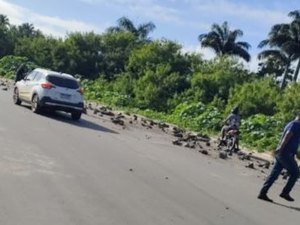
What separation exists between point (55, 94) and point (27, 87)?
208 cm

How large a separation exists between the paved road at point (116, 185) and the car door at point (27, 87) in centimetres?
574

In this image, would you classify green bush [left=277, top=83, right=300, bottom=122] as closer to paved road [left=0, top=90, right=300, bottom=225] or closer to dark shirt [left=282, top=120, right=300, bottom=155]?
paved road [left=0, top=90, right=300, bottom=225]

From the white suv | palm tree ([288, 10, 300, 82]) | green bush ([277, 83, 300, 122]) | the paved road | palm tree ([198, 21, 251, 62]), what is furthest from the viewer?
palm tree ([198, 21, 251, 62])

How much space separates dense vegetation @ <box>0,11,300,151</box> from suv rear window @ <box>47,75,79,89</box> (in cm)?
751

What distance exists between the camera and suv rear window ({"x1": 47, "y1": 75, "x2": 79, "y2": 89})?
23141 mm

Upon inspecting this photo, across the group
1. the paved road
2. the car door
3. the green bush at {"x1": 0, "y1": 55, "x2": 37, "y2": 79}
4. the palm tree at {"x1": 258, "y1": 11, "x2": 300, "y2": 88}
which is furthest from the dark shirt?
the palm tree at {"x1": 258, "y1": 11, "x2": 300, "y2": 88}

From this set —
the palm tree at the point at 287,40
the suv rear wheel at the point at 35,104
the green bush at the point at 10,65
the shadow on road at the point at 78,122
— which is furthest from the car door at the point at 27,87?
the palm tree at the point at 287,40

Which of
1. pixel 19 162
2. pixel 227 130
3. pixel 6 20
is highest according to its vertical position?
pixel 6 20

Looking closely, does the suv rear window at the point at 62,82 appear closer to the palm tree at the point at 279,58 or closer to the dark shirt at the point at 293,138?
the dark shirt at the point at 293,138

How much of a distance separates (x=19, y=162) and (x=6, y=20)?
92520 millimetres

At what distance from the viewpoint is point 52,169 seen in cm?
Answer: 1134

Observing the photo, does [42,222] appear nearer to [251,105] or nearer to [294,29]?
[251,105]

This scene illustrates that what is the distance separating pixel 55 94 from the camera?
2280 cm

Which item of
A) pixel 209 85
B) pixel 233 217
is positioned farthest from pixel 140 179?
pixel 209 85
